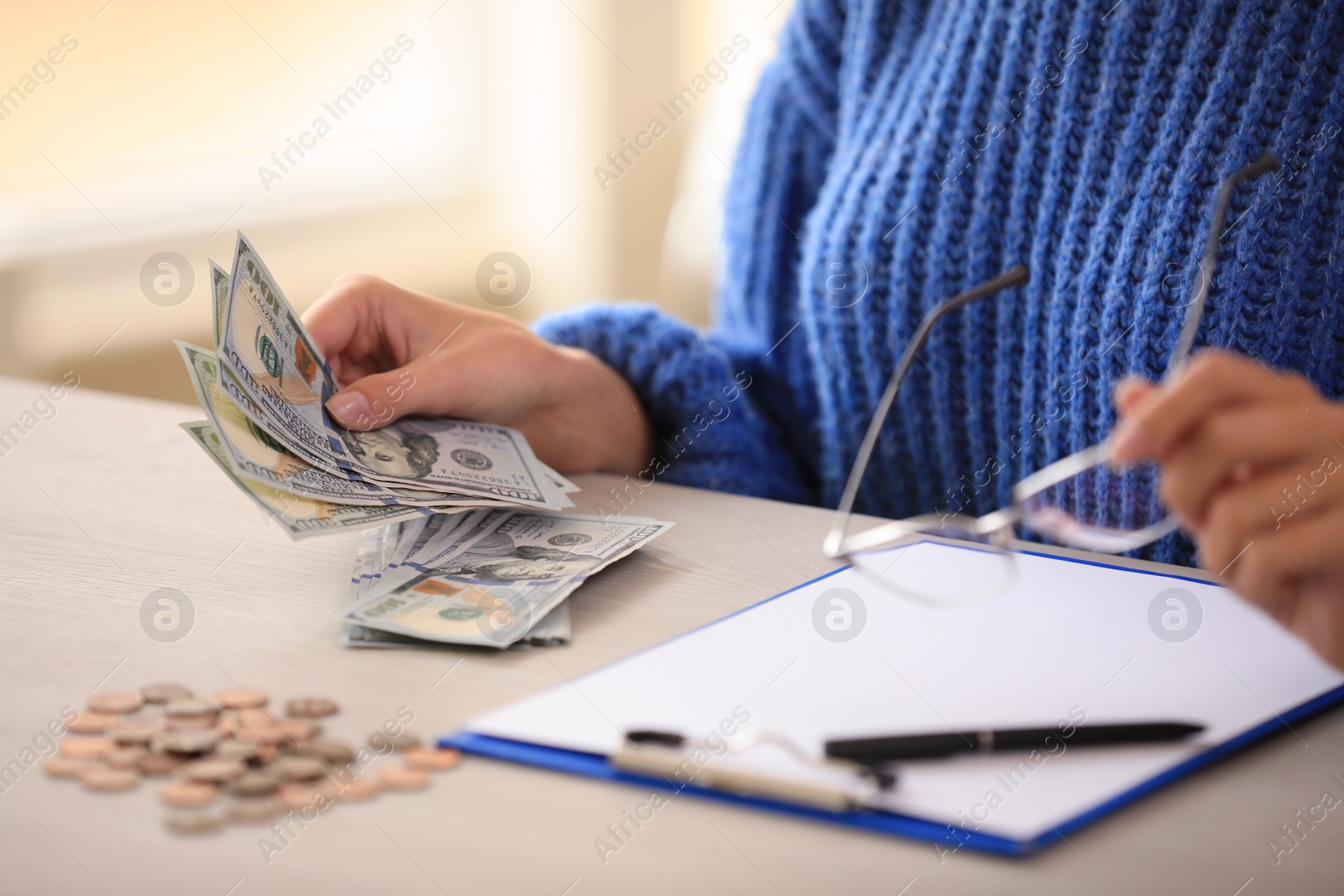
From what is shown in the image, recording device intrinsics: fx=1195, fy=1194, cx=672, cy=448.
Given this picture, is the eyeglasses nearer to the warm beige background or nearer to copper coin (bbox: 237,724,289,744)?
copper coin (bbox: 237,724,289,744)

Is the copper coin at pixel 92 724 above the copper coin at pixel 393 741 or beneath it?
beneath

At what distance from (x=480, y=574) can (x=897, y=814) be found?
34cm

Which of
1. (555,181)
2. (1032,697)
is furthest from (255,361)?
(555,181)

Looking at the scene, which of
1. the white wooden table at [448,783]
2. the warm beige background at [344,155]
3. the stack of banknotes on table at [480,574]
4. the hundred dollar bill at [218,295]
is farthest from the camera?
the warm beige background at [344,155]

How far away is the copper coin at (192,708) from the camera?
56cm

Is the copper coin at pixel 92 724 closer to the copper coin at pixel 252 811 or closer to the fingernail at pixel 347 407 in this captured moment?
the copper coin at pixel 252 811

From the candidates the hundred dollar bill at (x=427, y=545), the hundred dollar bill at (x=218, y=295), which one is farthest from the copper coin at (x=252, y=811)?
the hundred dollar bill at (x=218, y=295)

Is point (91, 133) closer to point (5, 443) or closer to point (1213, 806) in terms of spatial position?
point (5, 443)

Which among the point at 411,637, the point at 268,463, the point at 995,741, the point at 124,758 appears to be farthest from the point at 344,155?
the point at 995,741

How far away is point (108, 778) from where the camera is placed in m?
0.51

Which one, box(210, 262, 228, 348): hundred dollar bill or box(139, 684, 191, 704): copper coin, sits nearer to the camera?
box(139, 684, 191, 704): copper coin

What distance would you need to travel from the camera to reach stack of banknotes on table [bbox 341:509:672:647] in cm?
65

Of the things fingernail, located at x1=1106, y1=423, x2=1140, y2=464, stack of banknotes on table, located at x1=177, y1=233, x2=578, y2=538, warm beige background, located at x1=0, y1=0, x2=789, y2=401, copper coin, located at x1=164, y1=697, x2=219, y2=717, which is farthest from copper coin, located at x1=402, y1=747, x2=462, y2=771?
warm beige background, located at x1=0, y1=0, x2=789, y2=401

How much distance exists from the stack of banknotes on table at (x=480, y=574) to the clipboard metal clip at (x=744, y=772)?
145 millimetres
